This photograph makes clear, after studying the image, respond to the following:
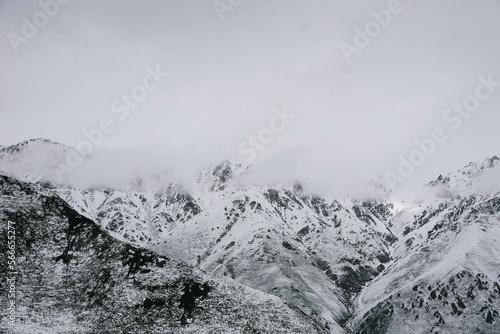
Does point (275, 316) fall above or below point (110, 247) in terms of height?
below

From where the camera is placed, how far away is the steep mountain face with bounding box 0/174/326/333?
196 ft

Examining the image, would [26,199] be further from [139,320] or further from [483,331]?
[483,331]

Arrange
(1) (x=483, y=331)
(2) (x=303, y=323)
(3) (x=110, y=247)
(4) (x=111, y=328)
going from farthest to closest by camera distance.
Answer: (1) (x=483, y=331) < (3) (x=110, y=247) < (2) (x=303, y=323) < (4) (x=111, y=328)

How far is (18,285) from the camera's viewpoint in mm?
61219

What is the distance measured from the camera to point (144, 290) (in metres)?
65.1

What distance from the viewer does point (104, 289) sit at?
6425 centimetres

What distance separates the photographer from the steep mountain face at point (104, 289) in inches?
2352

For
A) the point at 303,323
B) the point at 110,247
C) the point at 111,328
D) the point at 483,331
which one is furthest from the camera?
the point at 483,331

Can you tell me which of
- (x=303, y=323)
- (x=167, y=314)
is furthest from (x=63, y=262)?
(x=303, y=323)

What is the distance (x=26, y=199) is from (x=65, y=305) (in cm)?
2321

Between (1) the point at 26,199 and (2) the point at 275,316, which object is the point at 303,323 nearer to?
(2) the point at 275,316

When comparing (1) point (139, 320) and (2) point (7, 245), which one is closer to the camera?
(1) point (139, 320)

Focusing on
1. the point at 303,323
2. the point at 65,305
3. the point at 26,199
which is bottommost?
the point at 303,323

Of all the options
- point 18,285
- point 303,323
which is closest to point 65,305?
point 18,285
